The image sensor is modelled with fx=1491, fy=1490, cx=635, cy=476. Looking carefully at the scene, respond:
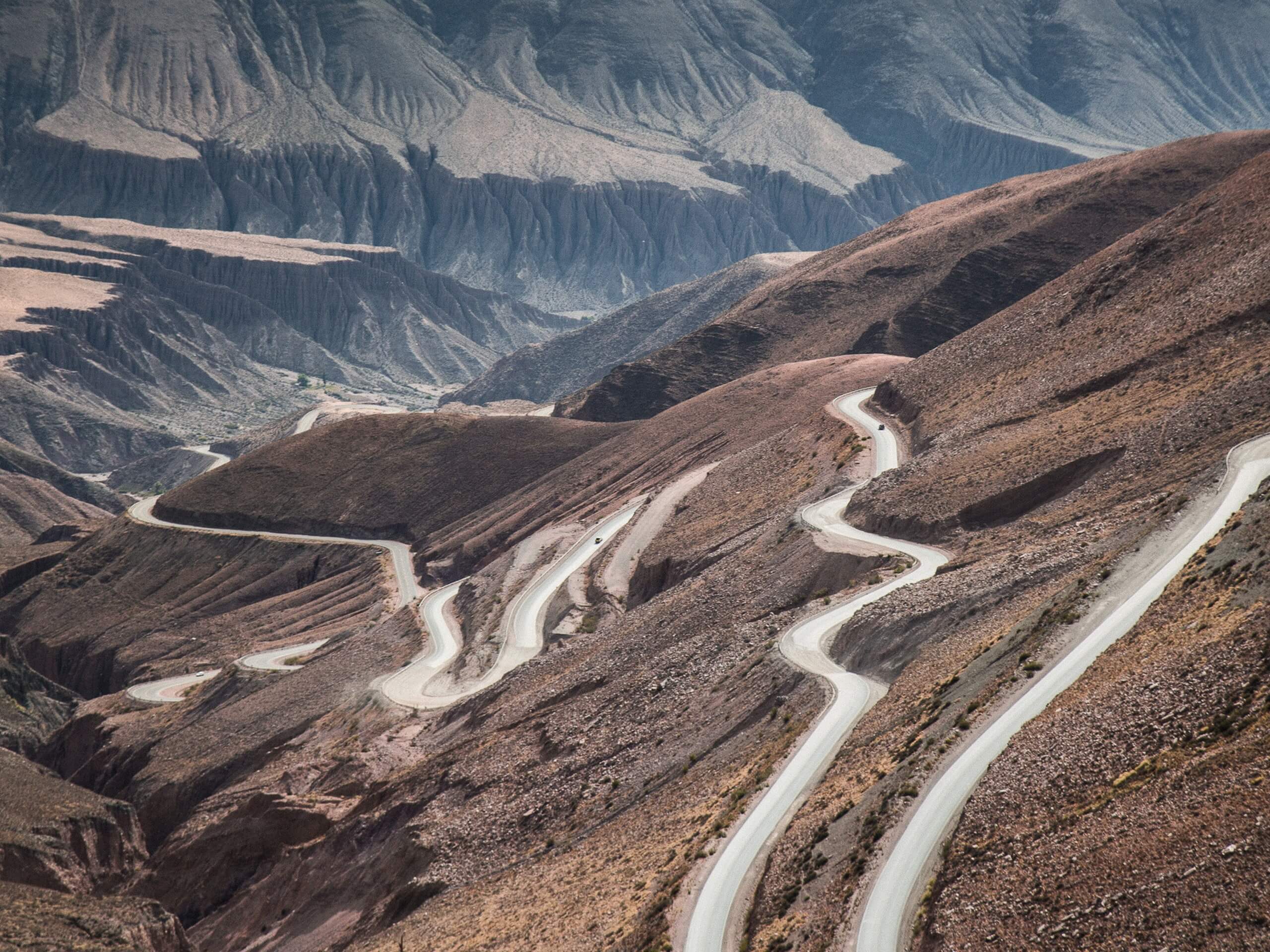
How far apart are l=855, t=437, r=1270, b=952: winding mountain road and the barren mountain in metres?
88.2

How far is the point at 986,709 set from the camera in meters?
38.1

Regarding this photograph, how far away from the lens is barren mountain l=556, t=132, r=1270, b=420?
445ft

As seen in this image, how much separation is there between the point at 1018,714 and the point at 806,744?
28.9 ft

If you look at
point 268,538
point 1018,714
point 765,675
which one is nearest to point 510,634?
point 765,675

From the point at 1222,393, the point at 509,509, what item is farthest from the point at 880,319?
the point at 1222,393

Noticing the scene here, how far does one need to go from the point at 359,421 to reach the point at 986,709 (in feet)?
417

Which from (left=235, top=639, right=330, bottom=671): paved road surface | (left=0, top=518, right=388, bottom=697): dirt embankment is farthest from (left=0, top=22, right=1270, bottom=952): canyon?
(left=235, top=639, right=330, bottom=671): paved road surface

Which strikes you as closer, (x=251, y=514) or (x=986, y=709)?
(x=986, y=709)

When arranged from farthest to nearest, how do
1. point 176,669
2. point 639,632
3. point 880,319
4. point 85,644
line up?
point 880,319, point 85,644, point 176,669, point 639,632

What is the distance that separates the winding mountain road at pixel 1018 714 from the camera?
31125mm

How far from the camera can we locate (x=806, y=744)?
44594 millimetres

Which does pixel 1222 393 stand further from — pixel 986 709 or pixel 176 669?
pixel 176 669

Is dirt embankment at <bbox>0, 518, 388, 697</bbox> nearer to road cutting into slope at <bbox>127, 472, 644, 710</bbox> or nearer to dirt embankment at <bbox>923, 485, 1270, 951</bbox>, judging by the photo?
road cutting into slope at <bbox>127, 472, 644, 710</bbox>

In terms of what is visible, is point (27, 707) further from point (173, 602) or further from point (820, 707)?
point (820, 707)
